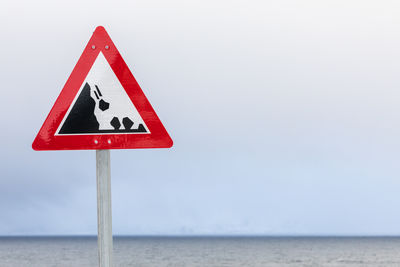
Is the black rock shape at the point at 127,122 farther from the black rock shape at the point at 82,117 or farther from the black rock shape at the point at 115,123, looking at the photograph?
the black rock shape at the point at 82,117

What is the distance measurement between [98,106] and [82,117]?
0.10 metres

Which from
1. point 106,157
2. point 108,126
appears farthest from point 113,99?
point 106,157

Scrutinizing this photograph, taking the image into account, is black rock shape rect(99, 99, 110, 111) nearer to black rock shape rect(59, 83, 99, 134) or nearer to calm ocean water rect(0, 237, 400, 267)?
black rock shape rect(59, 83, 99, 134)

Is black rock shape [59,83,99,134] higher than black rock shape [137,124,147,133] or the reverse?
higher

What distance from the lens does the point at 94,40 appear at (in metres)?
2.64

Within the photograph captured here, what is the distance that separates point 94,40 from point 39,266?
81042mm

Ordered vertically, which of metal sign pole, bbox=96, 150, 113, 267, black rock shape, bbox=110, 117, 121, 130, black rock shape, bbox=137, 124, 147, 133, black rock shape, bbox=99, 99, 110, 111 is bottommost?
metal sign pole, bbox=96, 150, 113, 267

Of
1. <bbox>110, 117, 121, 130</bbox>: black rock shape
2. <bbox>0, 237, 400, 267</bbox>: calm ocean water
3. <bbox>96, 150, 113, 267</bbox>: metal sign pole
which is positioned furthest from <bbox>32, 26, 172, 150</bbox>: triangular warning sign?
<bbox>0, 237, 400, 267</bbox>: calm ocean water

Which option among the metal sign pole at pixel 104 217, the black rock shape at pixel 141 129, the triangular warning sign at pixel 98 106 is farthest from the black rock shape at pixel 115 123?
the metal sign pole at pixel 104 217

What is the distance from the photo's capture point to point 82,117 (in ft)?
8.62

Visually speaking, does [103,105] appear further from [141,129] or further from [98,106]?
[141,129]

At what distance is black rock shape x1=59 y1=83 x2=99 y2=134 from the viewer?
8.58ft

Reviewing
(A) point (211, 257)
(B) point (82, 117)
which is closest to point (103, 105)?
(B) point (82, 117)

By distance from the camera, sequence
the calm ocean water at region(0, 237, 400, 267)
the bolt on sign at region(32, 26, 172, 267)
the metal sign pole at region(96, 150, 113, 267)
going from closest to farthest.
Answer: the metal sign pole at region(96, 150, 113, 267), the bolt on sign at region(32, 26, 172, 267), the calm ocean water at region(0, 237, 400, 267)
